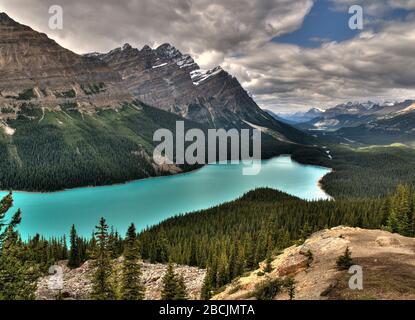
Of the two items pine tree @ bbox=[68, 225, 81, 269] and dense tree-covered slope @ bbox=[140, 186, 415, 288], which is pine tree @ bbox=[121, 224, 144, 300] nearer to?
dense tree-covered slope @ bbox=[140, 186, 415, 288]

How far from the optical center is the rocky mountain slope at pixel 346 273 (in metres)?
29.3

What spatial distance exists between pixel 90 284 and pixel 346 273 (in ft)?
148

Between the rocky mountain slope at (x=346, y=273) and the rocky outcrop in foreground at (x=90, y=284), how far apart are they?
11835mm

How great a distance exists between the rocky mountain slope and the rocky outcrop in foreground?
11.8m

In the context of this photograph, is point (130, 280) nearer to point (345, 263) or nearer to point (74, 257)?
point (345, 263)

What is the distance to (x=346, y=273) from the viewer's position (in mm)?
34281

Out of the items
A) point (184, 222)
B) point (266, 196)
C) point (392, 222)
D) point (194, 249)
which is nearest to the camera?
point (194, 249)

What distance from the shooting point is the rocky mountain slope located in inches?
1152

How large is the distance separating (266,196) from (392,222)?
81818mm

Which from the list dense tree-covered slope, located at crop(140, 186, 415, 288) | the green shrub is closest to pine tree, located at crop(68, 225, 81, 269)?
dense tree-covered slope, located at crop(140, 186, 415, 288)
